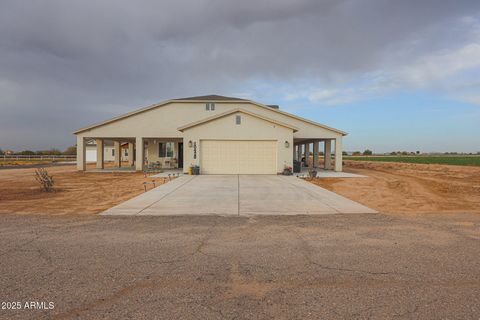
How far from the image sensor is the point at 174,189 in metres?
13.2

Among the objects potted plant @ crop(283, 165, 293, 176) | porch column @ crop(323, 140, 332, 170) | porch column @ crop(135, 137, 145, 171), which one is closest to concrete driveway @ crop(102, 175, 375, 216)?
potted plant @ crop(283, 165, 293, 176)

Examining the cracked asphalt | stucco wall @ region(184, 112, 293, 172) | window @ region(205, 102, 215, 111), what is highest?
window @ region(205, 102, 215, 111)

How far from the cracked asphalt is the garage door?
13.7 m

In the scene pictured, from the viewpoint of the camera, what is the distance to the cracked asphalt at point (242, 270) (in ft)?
10.5

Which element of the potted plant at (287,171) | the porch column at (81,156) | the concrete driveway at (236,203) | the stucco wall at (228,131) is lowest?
the concrete driveway at (236,203)

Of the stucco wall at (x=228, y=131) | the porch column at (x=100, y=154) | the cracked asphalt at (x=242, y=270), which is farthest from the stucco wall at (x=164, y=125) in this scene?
the cracked asphalt at (x=242, y=270)

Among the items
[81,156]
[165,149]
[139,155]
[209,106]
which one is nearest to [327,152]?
[209,106]

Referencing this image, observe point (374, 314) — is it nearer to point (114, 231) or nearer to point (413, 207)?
point (114, 231)

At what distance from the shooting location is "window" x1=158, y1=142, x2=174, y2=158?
94.2ft

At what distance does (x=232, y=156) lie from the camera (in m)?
20.8

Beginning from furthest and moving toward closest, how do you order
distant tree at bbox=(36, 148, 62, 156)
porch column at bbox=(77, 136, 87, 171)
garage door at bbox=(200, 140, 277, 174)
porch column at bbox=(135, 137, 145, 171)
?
distant tree at bbox=(36, 148, 62, 156) → porch column at bbox=(77, 136, 87, 171) → porch column at bbox=(135, 137, 145, 171) → garage door at bbox=(200, 140, 277, 174)

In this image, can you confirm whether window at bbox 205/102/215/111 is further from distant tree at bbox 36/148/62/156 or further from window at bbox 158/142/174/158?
distant tree at bbox 36/148/62/156

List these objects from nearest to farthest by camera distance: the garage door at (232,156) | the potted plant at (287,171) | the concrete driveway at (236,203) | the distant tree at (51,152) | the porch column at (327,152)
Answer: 1. the concrete driveway at (236,203)
2. the potted plant at (287,171)
3. the garage door at (232,156)
4. the porch column at (327,152)
5. the distant tree at (51,152)

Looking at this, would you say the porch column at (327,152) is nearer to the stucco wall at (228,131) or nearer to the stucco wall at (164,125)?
the stucco wall at (164,125)
